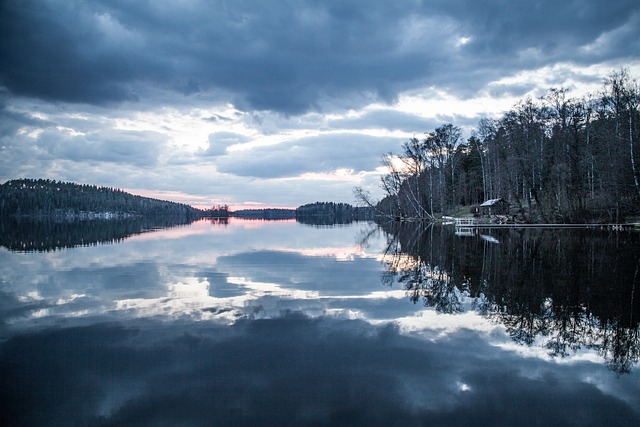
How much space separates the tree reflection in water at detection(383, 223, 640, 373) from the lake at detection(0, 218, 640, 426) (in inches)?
2.5

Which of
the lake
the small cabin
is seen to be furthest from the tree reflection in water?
the small cabin

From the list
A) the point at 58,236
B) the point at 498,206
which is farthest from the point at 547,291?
the point at 498,206

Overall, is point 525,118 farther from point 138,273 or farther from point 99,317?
point 99,317

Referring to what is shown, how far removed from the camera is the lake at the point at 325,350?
5227mm

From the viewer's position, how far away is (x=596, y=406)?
5.30 meters

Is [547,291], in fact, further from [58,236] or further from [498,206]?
[498,206]

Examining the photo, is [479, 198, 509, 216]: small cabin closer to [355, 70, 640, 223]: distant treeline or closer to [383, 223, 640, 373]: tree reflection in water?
[355, 70, 640, 223]: distant treeline

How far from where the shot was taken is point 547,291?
1180cm

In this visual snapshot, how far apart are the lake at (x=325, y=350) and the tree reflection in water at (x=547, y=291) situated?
0.06 m

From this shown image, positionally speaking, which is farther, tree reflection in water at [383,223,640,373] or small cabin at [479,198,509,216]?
small cabin at [479,198,509,216]

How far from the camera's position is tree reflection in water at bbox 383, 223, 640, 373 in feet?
26.2

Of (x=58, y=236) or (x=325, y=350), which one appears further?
(x=58, y=236)

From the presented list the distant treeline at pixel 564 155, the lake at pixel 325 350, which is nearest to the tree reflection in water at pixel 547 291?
the lake at pixel 325 350

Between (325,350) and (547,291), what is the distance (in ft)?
26.1
